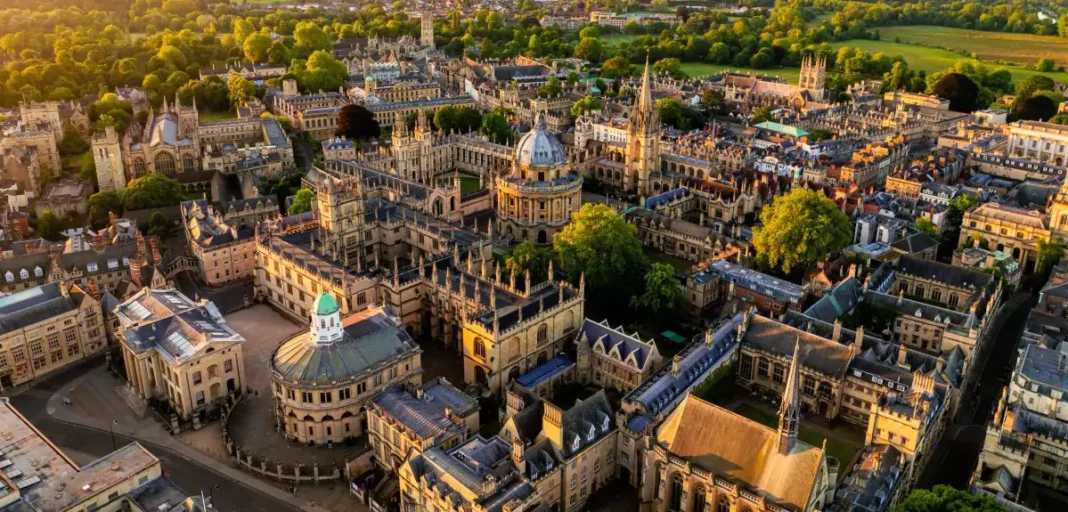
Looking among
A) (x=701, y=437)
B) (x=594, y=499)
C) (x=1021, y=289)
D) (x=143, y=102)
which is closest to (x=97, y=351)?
(x=594, y=499)

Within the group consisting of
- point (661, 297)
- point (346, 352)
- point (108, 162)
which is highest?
point (108, 162)

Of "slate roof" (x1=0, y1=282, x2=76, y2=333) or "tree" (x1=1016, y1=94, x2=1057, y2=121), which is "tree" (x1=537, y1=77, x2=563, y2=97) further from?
"slate roof" (x1=0, y1=282, x2=76, y2=333)

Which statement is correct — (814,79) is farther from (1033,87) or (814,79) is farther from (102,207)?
(102,207)

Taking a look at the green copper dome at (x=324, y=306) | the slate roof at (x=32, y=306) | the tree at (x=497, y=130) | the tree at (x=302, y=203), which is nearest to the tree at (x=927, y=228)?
the green copper dome at (x=324, y=306)

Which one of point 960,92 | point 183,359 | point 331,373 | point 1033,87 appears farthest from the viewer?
point 1033,87

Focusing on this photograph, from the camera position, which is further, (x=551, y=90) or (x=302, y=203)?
(x=551, y=90)

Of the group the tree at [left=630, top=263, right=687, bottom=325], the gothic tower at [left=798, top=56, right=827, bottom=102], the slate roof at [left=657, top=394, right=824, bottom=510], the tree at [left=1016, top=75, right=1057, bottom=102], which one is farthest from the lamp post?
the tree at [left=1016, top=75, right=1057, bottom=102]

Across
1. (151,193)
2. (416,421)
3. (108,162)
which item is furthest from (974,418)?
(108,162)
